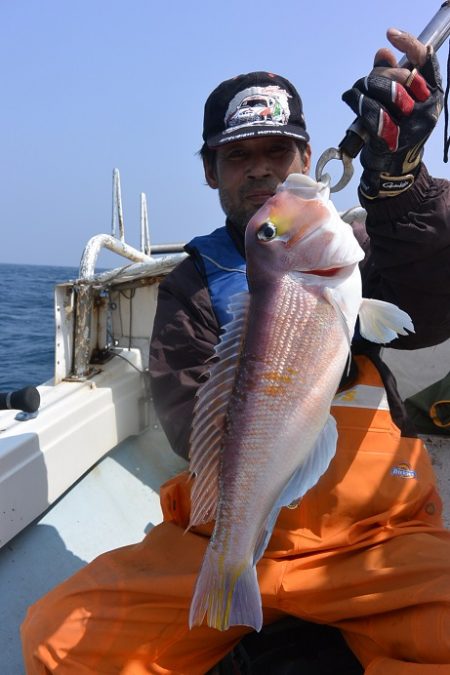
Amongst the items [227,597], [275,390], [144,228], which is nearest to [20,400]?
[227,597]

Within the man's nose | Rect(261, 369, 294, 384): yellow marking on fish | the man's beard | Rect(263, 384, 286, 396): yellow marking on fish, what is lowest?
Rect(263, 384, 286, 396): yellow marking on fish

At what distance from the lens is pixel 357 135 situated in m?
1.85

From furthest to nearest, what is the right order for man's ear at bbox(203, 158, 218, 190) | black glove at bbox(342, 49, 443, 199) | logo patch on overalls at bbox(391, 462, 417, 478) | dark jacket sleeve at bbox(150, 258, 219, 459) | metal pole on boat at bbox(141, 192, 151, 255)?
1. metal pole on boat at bbox(141, 192, 151, 255)
2. man's ear at bbox(203, 158, 218, 190)
3. dark jacket sleeve at bbox(150, 258, 219, 459)
4. logo patch on overalls at bbox(391, 462, 417, 478)
5. black glove at bbox(342, 49, 443, 199)

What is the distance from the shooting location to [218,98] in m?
2.69

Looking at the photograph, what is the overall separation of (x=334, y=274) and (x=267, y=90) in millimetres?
1435

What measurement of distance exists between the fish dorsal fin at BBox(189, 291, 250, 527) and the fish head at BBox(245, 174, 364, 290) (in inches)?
5.4

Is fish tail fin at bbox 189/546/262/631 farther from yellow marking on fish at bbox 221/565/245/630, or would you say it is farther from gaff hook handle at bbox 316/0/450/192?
gaff hook handle at bbox 316/0/450/192

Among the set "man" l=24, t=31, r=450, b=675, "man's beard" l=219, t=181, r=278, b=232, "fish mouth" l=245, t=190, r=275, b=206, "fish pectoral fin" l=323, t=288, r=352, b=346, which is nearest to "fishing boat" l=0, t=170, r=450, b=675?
"man" l=24, t=31, r=450, b=675

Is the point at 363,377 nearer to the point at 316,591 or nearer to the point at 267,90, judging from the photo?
the point at 316,591

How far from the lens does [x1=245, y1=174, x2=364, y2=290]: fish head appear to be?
1599 mm

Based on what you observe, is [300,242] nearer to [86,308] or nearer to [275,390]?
[275,390]

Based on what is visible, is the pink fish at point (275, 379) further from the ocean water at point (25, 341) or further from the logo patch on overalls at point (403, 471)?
the ocean water at point (25, 341)

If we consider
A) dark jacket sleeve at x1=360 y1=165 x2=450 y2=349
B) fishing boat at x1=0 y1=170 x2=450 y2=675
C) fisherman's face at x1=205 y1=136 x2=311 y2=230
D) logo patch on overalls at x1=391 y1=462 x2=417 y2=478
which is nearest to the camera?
dark jacket sleeve at x1=360 y1=165 x2=450 y2=349

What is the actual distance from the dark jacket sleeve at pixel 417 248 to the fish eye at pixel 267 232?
570mm
